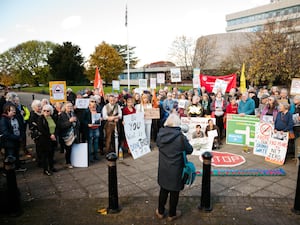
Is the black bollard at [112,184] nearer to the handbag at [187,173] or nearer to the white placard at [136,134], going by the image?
the handbag at [187,173]

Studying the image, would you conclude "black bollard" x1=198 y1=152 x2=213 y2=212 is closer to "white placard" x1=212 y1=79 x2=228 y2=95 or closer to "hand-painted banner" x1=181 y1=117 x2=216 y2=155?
"hand-painted banner" x1=181 y1=117 x2=216 y2=155

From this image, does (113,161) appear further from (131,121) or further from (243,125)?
(243,125)

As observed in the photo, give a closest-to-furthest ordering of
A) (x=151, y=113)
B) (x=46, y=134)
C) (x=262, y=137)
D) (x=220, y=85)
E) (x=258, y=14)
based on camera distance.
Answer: (x=46, y=134) < (x=262, y=137) < (x=151, y=113) < (x=220, y=85) < (x=258, y=14)

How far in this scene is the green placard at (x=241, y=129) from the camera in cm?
814

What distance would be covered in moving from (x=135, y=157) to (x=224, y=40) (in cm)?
4627

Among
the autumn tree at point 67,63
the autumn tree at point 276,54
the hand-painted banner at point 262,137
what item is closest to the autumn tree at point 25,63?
the autumn tree at point 67,63

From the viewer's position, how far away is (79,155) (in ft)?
21.3

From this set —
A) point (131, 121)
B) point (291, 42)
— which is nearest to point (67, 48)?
point (291, 42)

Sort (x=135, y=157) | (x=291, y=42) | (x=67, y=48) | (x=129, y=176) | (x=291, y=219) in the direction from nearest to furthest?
1. (x=291, y=219)
2. (x=129, y=176)
3. (x=135, y=157)
4. (x=291, y=42)
5. (x=67, y=48)

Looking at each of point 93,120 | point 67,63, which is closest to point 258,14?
point 67,63

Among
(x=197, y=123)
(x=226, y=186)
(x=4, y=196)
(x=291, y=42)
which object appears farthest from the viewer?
(x=291, y=42)

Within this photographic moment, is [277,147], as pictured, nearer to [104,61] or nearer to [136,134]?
[136,134]

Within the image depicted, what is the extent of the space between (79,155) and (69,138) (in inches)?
23.5

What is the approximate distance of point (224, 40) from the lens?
47812 millimetres
